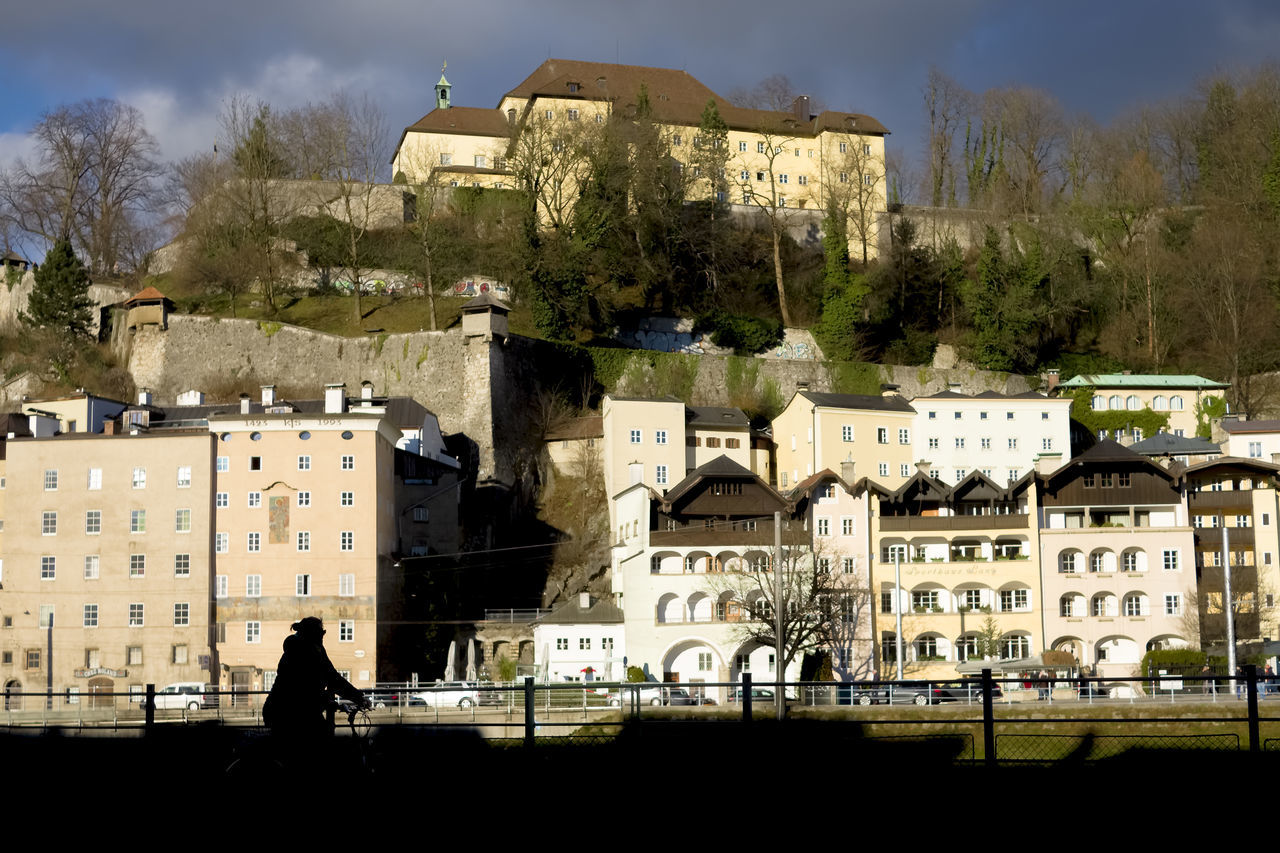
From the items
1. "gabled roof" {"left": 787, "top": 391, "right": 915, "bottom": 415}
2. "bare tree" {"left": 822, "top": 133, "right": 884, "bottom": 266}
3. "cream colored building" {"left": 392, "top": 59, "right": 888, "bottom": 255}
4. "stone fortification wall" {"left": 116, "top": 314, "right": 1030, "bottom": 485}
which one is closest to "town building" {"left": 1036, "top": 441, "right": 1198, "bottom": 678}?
"gabled roof" {"left": 787, "top": 391, "right": 915, "bottom": 415}

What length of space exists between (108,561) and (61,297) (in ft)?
86.7

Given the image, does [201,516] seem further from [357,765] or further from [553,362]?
[357,765]

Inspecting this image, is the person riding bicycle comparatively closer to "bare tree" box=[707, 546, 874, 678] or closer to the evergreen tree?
"bare tree" box=[707, 546, 874, 678]

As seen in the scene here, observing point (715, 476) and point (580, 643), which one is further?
point (715, 476)

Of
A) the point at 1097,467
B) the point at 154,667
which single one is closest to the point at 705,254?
the point at 1097,467

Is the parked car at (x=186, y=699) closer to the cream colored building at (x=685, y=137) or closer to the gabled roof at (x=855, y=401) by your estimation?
the gabled roof at (x=855, y=401)

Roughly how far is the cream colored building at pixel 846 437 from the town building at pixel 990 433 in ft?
2.81

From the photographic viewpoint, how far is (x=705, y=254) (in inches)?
2881

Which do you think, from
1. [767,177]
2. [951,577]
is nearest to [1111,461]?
[951,577]

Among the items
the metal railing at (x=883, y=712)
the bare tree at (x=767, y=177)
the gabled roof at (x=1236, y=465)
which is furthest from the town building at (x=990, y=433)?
the metal railing at (x=883, y=712)

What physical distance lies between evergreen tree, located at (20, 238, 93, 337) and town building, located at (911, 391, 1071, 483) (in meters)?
41.1

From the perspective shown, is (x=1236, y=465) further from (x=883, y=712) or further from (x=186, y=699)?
(x=186, y=699)

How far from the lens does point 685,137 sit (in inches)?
3408

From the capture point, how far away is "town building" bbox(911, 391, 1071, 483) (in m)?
61.0
